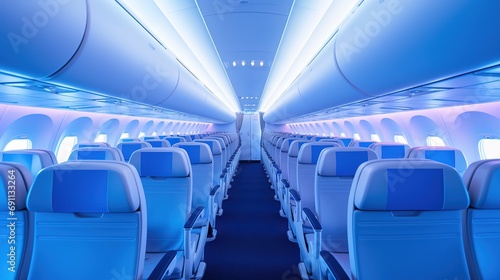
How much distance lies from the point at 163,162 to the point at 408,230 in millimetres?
2054

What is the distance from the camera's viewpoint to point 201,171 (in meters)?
3.99

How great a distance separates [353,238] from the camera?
1643 millimetres

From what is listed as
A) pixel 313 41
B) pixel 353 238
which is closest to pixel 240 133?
pixel 313 41

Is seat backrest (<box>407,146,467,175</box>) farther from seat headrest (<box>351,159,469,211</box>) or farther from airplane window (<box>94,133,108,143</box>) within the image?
airplane window (<box>94,133,108,143</box>)

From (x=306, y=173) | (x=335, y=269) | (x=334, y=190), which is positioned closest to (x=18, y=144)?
(x=306, y=173)

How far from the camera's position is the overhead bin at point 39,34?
121 centimetres

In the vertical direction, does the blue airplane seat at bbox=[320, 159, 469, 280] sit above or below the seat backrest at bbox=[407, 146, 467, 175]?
below

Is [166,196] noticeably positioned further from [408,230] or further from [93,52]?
[408,230]

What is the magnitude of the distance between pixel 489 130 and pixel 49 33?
622 cm

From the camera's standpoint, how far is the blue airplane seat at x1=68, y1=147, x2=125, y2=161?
128 inches

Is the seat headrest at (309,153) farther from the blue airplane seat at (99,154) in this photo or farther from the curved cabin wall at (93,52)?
the blue airplane seat at (99,154)

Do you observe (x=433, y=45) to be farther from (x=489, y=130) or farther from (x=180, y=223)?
(x=489, y=130)

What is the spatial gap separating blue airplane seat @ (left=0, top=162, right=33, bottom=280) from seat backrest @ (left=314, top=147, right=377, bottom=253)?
219cm

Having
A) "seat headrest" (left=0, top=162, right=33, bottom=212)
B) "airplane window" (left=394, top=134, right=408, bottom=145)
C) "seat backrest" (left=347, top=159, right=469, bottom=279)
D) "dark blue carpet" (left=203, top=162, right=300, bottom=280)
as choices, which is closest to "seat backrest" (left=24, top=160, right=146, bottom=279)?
"seat headrest" (left=0, top=162, right=33, bottom=212)
